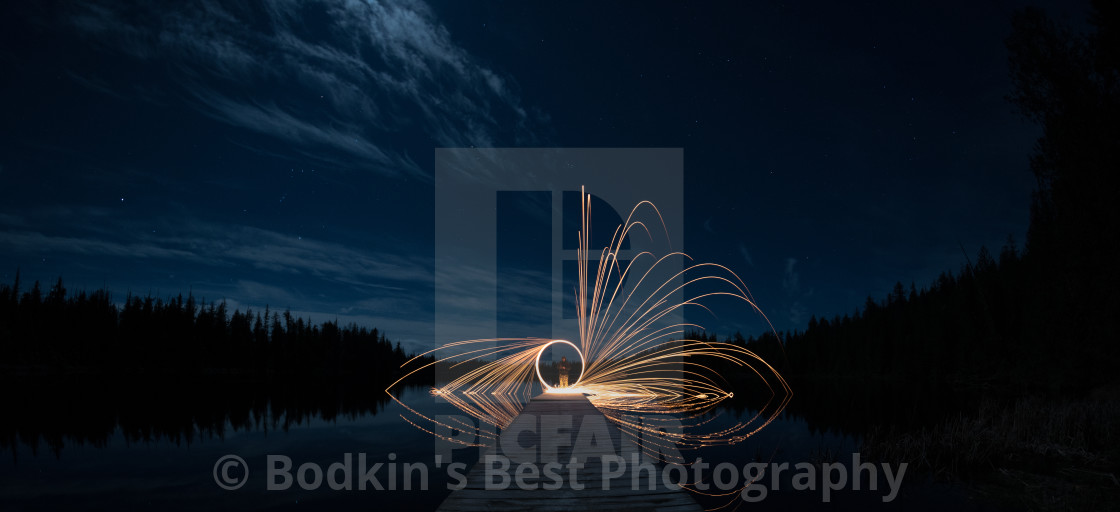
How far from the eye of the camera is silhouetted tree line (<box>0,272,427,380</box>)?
2849 inches

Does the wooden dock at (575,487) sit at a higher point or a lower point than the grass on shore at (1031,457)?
higher

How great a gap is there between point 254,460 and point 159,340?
8415 centimetres

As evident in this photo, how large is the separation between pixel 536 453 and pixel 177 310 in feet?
322

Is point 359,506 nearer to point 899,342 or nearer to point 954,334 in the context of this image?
point 954,334

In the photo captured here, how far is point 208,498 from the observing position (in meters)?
11.8

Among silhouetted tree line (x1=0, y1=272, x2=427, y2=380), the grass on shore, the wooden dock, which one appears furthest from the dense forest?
silhouetted tree line (x1=0, y1=272, x2=427, y2=380)

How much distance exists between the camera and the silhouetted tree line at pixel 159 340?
72.4 metres

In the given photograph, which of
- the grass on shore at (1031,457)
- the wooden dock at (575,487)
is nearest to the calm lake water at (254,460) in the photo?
the grass on shore at (1031,457)

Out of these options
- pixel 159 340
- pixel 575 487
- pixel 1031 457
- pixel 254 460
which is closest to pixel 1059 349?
pixel 1031 457

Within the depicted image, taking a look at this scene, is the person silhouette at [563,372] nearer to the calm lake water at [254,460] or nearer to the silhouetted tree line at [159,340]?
the calm lake water at [254,460]

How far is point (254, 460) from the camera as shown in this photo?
16484mm

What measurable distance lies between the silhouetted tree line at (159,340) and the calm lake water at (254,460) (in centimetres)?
6396

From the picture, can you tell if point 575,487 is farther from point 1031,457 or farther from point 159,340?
point 159,340

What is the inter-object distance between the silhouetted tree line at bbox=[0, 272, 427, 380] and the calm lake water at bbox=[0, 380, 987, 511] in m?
64.0
